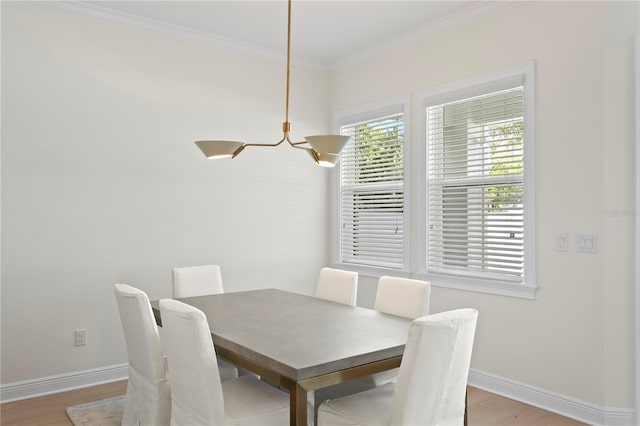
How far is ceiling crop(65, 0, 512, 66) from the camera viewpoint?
358cm

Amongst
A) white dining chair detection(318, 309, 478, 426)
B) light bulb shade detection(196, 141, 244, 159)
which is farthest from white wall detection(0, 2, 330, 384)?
white dining chair detection(318, 309, 478, 426)

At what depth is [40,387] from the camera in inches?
136

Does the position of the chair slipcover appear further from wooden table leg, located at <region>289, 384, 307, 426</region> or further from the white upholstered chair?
wooden table leg, located at <region>289, 384, 307, 426</region>

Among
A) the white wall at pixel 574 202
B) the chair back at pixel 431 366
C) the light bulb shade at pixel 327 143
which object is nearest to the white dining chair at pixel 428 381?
the chair back at pixel 431 366

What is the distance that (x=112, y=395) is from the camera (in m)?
3.45

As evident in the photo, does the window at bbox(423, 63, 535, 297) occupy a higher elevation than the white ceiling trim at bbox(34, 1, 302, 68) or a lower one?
lower

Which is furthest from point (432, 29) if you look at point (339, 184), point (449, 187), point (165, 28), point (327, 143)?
point (165, 28)

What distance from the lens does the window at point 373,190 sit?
14.3 feet

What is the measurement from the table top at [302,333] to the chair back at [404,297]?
Result: 0.74ft

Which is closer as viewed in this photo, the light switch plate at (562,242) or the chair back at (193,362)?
the chair back at (193,362)

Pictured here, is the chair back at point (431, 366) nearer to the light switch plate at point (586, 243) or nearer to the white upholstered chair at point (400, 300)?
the white upholstered chair at point (400, 300)

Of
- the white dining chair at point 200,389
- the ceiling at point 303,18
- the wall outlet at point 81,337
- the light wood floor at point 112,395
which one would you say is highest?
the ceiling at point 303,18

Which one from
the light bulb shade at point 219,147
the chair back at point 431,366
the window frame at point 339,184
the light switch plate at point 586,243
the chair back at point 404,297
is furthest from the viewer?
the window frame at point 339,184

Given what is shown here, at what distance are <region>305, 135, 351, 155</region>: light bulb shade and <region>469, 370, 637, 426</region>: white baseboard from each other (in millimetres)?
2146
